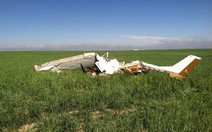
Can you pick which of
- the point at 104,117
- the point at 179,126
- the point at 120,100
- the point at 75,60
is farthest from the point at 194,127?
the point at 75,60

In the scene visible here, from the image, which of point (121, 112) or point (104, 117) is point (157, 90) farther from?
point (104, 117)

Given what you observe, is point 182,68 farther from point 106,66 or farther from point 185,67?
point 106,66

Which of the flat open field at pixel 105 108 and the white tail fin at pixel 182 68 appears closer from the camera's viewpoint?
the flat open field at pixel 105 108

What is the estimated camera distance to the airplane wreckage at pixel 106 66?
14891mm

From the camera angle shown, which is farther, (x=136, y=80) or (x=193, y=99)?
(x=136, y=80)

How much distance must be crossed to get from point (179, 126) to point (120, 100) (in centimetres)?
255

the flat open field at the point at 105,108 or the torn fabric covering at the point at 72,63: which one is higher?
the torn fabric covering at the point at 72,63

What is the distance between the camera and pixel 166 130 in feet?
19.0

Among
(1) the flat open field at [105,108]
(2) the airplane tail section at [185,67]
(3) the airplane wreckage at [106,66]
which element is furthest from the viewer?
(2) the airplane tail section at [185,67]

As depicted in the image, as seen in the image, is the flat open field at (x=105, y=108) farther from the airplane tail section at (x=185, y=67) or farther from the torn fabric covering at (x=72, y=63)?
the torn fabric covering at (x=72, y=63)

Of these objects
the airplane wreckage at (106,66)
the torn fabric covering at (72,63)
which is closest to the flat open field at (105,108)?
the airplane wreckage at (106,66)

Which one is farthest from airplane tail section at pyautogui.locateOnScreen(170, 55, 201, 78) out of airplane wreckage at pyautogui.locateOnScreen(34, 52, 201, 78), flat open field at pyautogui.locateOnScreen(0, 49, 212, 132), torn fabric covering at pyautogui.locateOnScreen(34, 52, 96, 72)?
torn fabric covering at pyautogui.locateOnScreen(34, 52, 96, 72)

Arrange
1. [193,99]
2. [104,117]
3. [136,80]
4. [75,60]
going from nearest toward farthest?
[104,117]
[193,99]
[136,80]
[75,60]

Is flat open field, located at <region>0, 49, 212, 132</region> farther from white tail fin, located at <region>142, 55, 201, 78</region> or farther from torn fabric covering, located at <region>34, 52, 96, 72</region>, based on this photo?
torn fabric covering, located at <region>34, 52, 96, 72</region>
